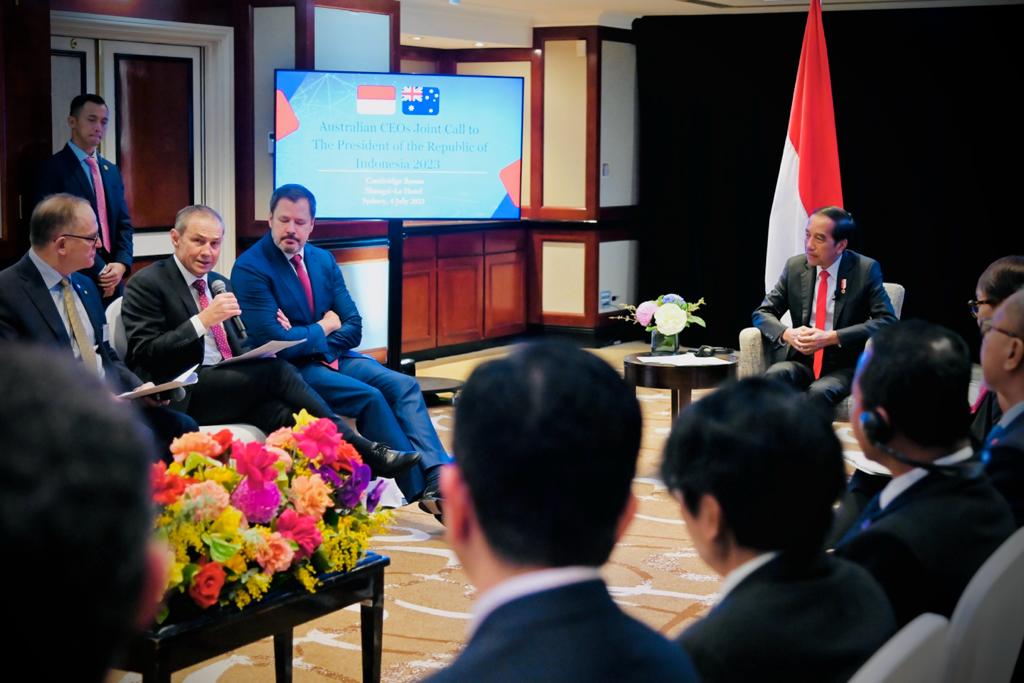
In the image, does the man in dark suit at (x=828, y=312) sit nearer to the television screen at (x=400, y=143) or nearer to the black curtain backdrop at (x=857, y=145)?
the television screen at (x=400, y=143)

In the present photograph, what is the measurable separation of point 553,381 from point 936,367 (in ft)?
3.67

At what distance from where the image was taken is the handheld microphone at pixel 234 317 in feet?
16.0

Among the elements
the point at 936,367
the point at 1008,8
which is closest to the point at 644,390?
the point at 1008,8

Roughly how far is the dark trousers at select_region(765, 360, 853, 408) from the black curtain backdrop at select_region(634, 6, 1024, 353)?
3.79 meters

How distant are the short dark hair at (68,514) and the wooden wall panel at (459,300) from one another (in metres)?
9.10

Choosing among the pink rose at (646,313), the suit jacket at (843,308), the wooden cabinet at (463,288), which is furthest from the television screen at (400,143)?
the suit jacket at (843,308)

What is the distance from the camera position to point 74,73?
22.9 feet

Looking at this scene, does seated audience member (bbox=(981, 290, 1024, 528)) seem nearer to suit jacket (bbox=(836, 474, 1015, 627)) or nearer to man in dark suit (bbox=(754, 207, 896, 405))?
suit jacket (bbox=(836, 474, 1015, 627))

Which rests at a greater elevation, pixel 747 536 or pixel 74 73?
pixel 74 73

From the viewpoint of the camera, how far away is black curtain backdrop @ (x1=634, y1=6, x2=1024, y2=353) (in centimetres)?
938

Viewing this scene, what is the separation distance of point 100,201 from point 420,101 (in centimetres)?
194

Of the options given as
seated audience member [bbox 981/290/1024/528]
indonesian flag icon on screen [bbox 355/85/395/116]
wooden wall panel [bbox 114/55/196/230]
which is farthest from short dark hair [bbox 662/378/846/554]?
wooden wall panel [bbox 114/55/196/230]

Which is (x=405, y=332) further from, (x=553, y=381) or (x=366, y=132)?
(x=553, y=381)

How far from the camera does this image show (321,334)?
542 centimetres
